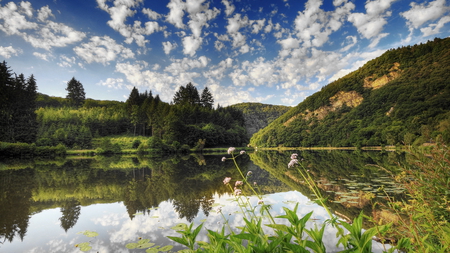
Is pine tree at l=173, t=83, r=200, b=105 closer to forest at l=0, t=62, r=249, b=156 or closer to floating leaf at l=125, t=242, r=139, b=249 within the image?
forest at l=0, t=62, r=249, b=156

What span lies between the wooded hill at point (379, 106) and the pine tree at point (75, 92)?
70.8 metres

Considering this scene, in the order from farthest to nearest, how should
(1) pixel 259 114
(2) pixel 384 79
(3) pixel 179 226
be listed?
(1) pixel 259 114 < (2) pixel 384 79 < (3) pixel 179 226

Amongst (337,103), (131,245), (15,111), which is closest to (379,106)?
(337,103)

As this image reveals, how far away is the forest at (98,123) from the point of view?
31906 mm

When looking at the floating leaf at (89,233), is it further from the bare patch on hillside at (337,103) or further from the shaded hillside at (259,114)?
the shaded hillside at (259,114)

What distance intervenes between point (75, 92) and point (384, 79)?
355 ft

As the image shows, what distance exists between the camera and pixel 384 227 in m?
1.21

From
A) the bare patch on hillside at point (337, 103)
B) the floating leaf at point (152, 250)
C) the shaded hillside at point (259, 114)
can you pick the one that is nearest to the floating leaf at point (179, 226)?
the floating leaf at point (152, 250)

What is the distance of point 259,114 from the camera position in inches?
6137

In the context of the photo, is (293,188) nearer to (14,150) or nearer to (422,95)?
(14,150)

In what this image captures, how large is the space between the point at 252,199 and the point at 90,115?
62.2 metres

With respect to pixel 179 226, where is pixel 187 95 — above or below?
above

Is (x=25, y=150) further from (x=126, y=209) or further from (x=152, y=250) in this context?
(x=152, y=250)

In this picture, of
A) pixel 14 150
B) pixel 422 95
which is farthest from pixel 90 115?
pixel 422 95
